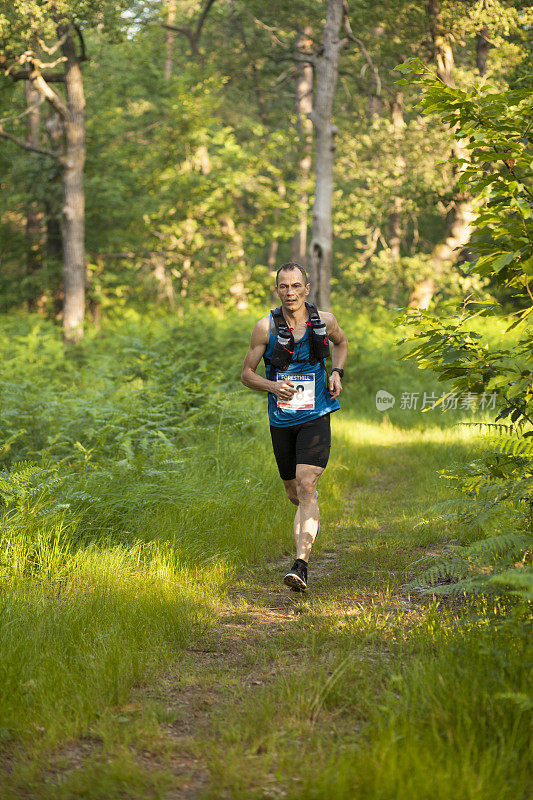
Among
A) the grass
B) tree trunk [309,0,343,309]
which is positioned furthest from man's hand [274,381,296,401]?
tree trunk [309,0,343,309]

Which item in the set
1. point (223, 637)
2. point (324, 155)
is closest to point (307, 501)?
point (223, 637)

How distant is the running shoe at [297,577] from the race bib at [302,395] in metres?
1.16

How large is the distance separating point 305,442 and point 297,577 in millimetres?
1027

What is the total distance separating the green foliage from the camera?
12.1 feet

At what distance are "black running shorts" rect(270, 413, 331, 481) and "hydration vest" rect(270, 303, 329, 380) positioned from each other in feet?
1.56

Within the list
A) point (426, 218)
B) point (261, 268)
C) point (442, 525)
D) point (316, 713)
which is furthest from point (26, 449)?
point (426, 218)

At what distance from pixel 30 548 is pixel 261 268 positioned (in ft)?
61.4

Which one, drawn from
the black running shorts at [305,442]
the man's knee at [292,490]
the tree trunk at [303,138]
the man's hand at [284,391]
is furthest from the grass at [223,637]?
the tree trunk at [303,138]

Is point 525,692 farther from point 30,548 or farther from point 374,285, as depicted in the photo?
point 374,285

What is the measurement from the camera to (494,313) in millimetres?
4383

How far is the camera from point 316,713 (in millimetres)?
3549

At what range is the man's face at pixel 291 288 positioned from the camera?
5617mm

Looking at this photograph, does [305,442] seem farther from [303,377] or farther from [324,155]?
[324,155]

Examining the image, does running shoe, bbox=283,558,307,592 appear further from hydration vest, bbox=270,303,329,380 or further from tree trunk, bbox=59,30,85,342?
tree trunk, bbox=59,30,85,342
